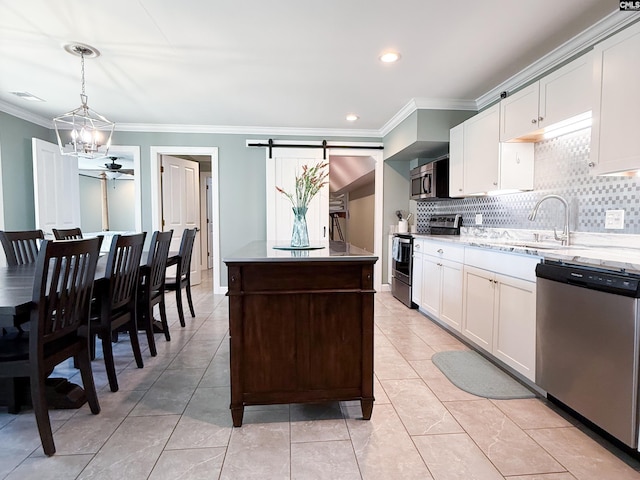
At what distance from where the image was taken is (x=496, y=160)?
Result: 300cm

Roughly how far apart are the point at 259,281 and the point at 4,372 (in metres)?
1.20

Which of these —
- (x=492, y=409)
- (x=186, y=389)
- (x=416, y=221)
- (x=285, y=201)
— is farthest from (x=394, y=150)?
(x=186, y=389)

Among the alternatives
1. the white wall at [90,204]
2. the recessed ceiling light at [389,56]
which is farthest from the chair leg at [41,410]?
the white wall at [90,204]

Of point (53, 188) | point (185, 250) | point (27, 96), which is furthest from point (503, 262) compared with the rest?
point (53, 188)

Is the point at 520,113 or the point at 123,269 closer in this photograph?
the point at 123,269

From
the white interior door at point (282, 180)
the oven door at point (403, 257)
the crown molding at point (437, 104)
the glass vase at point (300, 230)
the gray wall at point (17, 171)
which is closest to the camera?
the glass vase at point (300, 230)

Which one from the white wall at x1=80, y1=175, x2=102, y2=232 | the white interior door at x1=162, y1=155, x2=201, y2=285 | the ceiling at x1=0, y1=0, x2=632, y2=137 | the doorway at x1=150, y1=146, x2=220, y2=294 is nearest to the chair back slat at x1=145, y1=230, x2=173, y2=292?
the ceiling at x1=0, y1=0, x2=632, y2=137

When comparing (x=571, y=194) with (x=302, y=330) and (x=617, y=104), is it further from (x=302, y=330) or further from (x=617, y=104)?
(x=302, y=330)

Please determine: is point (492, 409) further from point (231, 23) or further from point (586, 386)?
point (231, 23)

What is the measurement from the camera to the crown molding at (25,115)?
392cm

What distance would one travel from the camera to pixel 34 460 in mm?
1533

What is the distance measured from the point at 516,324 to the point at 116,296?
2.66 m

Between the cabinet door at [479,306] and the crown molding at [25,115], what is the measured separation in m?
5.32

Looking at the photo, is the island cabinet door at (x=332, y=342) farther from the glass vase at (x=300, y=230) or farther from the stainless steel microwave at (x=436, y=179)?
the stainless steel microwave at (x=436, y=179)
